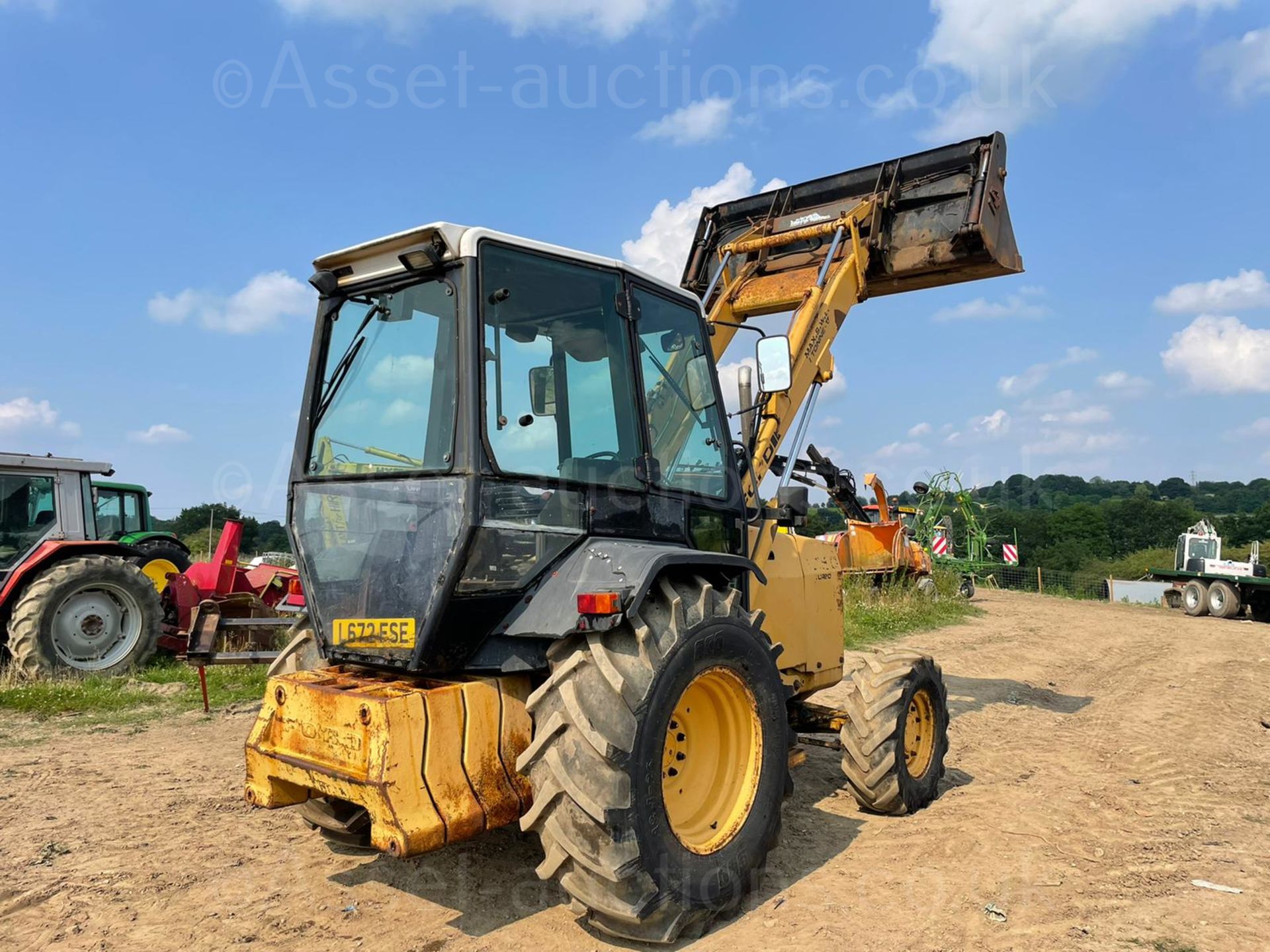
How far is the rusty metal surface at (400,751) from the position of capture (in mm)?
3121

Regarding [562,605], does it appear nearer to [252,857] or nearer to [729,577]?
[729,577]

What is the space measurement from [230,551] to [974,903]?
9.04 meters

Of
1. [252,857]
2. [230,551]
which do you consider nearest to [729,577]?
[252,857]

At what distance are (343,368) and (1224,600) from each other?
927 inches

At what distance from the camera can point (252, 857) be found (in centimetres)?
426

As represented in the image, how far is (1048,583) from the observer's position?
107ft

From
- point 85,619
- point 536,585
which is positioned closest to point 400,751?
point 536,585

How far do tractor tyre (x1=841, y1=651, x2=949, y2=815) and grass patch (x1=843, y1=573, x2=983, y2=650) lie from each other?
278 inches

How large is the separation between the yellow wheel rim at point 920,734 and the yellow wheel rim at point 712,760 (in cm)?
158

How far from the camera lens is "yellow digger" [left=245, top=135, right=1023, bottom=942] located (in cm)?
320

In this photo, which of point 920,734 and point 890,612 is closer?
point 920,734

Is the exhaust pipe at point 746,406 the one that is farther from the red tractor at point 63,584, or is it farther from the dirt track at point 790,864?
the red tractor at point 63,584

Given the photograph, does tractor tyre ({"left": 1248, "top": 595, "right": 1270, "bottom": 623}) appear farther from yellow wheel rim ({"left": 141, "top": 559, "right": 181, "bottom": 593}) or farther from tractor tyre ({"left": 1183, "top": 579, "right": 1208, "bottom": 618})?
yellow wheel rim ({"left": 141, "top": 559, "right": 181, "bottom": 593})

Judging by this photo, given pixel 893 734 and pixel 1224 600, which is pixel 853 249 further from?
pixel 1224 600
